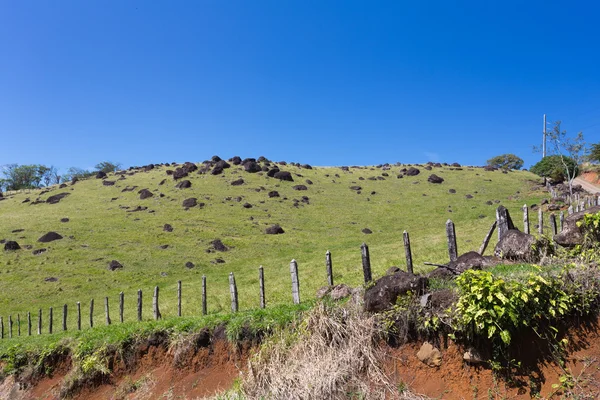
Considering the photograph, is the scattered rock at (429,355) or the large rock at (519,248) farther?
the large rock at (519,248)

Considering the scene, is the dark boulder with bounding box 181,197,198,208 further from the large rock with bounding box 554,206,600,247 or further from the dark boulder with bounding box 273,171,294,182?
the large rock with bounding box 554,206,600,247

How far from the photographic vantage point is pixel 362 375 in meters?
7.93

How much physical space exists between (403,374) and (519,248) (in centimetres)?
676

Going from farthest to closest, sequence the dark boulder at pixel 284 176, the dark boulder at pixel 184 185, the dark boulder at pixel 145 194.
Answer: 1. the dark boulder at pixel 284 176
2. the dark boulder at pixel 184 185
3. the dark boulder at pixel 145 194

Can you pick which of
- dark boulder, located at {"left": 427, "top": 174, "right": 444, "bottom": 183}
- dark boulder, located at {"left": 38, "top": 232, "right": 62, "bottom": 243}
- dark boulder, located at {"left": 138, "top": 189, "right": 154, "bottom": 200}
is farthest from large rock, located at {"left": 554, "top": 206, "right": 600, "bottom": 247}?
dark boulder, located at {"left": 427, "top": 174, "right": 444, "bottom": 183}

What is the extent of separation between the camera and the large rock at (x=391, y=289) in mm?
8586

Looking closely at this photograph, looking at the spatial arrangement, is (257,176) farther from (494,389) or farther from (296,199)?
(494,389)

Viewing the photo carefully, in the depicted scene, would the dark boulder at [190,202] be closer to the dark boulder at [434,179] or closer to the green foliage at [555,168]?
the dark boulder at [434,179]

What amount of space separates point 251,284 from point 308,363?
23.4 m

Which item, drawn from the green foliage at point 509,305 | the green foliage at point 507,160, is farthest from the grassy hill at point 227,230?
the green foliage at point 507,160

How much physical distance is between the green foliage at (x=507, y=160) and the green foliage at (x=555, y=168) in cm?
3678

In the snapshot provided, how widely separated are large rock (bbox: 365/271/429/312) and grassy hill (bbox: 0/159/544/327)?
34.2 ft

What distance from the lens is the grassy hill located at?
32.8 meters

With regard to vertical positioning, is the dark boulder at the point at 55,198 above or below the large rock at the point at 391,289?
above
